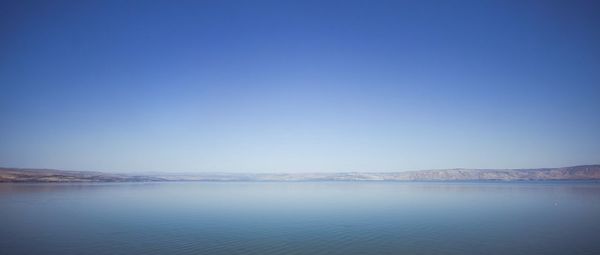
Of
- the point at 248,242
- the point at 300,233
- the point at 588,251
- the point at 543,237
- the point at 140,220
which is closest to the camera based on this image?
the point at 588,251

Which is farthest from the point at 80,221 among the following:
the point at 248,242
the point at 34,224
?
the point at 248,242

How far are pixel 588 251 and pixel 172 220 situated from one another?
35.4 meters

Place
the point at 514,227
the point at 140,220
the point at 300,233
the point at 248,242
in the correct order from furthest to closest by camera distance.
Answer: the point at 140,220
the point at 514,227
the point at 300,233
the point at 248,242

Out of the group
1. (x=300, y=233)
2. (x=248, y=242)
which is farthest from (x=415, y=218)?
(x=248, y=242)

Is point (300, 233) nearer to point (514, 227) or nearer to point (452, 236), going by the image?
point (452, 236)

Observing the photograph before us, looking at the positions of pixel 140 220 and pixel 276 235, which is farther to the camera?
pixel 140 220

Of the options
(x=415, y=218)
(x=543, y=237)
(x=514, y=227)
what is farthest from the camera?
(x=415, y=218)

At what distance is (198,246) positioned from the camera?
77.3ft

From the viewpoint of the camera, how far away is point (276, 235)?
28.4 metres

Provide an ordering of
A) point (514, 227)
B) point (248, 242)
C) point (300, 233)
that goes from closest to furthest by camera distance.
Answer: point (248, 242) < point (300, 233) < point (514, 227)

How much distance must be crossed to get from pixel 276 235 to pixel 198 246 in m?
7.05

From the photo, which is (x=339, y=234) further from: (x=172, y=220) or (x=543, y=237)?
(x=172, y=220)

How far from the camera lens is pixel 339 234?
28812mm

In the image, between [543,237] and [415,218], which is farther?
[415,218]
